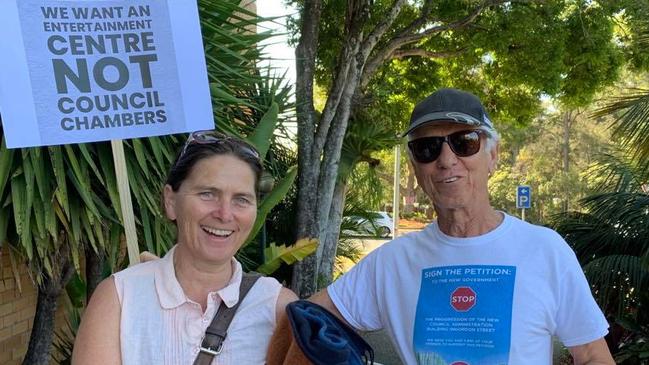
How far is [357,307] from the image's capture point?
2172mm

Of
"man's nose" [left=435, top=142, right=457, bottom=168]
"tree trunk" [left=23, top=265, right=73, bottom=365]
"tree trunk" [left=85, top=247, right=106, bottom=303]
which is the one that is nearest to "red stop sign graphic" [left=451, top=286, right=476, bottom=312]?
"man's nose" [left=435, top=142, right=457, bottom=168]

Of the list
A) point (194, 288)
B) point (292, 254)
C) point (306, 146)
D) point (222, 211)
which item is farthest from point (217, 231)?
point (306, 146)

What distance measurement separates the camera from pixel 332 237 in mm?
8992

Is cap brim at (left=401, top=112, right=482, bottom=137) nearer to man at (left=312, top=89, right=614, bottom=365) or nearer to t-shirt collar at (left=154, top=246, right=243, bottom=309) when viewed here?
man at (left=312, top=89, right=614, bottom=365)

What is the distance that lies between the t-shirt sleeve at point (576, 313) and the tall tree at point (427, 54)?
5945 millimetres

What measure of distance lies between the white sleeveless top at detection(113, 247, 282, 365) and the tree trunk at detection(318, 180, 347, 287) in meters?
6.79

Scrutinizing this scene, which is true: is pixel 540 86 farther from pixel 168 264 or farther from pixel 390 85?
pixel 168 264

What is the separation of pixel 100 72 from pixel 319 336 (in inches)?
58.4

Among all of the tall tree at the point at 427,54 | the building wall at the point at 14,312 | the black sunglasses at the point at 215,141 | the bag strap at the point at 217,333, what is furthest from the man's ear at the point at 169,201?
the tall tree at the point at 427,54

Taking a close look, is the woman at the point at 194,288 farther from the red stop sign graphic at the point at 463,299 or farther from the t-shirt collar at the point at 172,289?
the red stop sign graphic at the point at 463,299

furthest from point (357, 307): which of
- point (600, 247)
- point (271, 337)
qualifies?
point (600, 247)

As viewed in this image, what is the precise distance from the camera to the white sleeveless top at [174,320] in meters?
1.79

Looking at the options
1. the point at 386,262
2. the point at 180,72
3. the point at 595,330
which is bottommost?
the point at 595,330

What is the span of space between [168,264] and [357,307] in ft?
2.13
